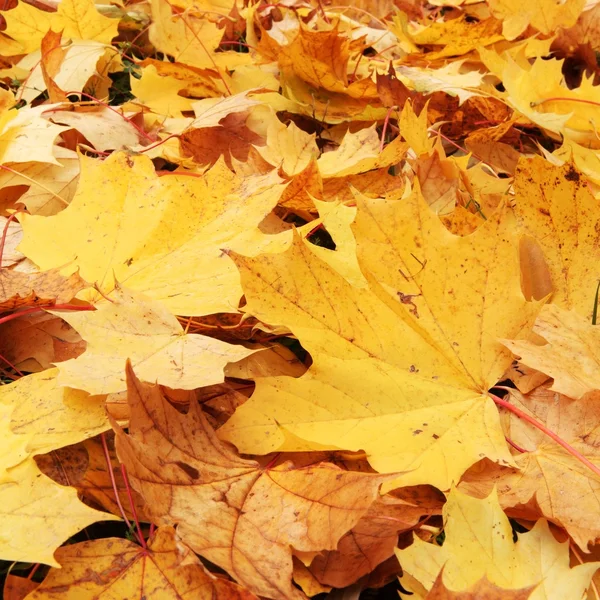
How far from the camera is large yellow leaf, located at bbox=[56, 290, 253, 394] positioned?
2.53 ft

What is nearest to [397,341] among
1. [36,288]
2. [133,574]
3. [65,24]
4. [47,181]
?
[133,574]

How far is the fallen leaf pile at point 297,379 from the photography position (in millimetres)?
684

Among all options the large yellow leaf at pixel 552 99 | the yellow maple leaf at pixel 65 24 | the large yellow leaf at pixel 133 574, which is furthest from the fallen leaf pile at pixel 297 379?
the yellow maple leaf at pixel 65 24

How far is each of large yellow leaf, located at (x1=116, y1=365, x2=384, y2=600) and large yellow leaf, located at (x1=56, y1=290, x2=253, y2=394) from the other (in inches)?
1.8

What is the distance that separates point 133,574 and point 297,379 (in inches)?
10.3

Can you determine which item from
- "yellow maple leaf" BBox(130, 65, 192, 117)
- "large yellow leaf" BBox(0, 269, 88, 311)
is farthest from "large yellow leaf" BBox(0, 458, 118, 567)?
"yellow maple leaf" BBox(130, 65, 192, 117)

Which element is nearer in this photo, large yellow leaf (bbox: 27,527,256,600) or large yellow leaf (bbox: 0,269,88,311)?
large yellow leaf (bbox: 27,527,256,600)

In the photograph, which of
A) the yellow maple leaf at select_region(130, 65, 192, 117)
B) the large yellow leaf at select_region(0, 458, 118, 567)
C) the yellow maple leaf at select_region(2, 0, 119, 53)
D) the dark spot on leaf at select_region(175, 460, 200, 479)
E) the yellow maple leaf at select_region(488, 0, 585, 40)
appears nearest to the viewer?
the large yellow leaf at select_region(0, 458, 118, 567)

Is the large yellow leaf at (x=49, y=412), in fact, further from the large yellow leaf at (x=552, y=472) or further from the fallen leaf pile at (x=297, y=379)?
the large yellow leaf at (x=552, y=472)

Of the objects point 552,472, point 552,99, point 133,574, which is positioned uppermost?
point 552,99

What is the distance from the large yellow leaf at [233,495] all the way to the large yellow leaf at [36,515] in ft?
0.21

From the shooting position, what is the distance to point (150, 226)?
1025mm

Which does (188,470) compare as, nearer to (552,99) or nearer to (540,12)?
(552,99)

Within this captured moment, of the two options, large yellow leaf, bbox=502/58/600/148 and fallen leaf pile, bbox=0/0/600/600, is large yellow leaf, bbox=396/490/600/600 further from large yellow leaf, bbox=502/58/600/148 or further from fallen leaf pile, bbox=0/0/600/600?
large yellow leaf, bbox=502/58/600/148
